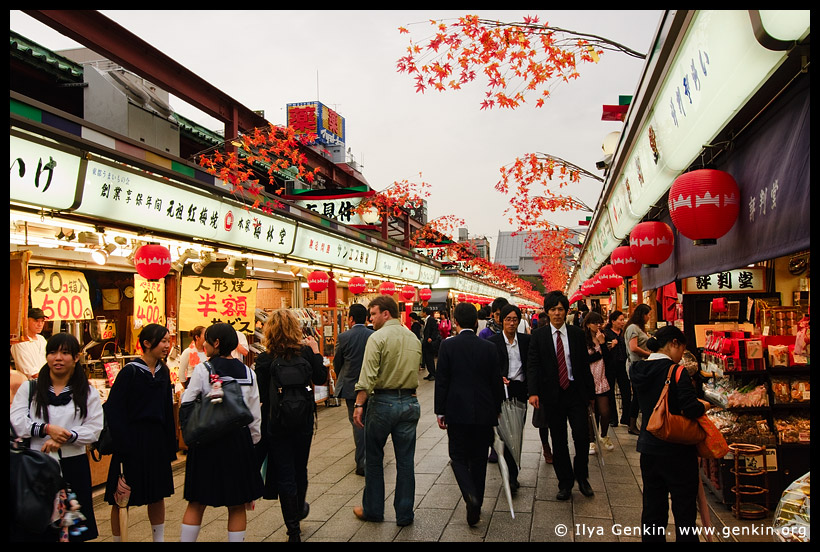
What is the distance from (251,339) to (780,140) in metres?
9.46

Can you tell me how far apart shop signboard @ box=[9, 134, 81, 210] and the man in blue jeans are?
3677 millimetres

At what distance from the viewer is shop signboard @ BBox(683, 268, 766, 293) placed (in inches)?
380

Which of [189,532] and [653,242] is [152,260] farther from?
[653,242]

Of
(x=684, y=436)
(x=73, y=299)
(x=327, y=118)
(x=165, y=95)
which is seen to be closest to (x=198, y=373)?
(x=684, y=436)

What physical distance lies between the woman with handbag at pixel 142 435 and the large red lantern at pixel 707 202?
4.92 metres

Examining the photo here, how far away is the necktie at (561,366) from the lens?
6625mm

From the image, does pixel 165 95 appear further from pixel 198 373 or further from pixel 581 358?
pixel 581 358

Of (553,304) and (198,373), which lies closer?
(198,373)

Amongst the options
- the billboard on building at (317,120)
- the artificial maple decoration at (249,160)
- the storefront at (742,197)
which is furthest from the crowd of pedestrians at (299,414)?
the billboard on building at (317,120)

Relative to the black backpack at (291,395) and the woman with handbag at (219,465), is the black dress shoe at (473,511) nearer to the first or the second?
the black backpack at (291,395)

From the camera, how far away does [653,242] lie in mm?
6988

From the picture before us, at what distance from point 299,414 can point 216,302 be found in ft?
16.4

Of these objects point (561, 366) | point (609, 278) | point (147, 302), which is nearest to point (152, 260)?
point (147, 302)

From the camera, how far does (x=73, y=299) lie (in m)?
9.20
